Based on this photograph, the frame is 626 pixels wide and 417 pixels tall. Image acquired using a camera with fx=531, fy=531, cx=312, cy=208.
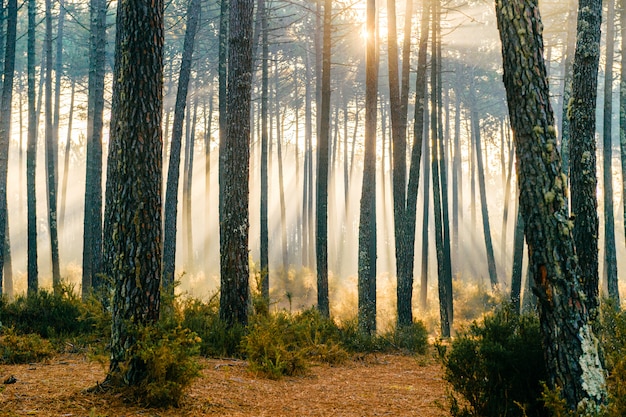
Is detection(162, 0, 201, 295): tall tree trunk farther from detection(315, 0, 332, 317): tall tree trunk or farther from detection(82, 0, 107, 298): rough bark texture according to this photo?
detection(315, 0, 332, 317): tall tree trunk

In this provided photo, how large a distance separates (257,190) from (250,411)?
149 feet

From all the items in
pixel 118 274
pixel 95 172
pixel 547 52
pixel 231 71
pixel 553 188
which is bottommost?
pixel 118 274

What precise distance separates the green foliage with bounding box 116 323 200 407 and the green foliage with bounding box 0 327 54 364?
2675mm

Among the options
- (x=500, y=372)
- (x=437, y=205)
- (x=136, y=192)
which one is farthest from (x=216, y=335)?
(x=437, y=205)

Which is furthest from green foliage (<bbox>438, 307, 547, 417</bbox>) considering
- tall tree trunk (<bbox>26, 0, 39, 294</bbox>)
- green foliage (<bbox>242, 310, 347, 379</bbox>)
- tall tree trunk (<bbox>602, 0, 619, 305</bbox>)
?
tall tree trunk (<bbox>26, 0, 39, 294</bbox>)

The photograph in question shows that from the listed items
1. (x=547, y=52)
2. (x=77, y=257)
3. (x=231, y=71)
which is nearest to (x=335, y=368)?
(x=231, y=71)

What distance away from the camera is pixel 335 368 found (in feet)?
27.2

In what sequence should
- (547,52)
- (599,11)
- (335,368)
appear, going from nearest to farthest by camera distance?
(599,11) < (335,368) < (547,52)

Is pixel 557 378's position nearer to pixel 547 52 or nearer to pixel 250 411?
pixel 250 411

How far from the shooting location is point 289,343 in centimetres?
815

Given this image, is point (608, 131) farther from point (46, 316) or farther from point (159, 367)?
point (46, 316)

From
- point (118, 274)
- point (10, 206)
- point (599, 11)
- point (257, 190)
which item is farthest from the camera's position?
point (257, 190)

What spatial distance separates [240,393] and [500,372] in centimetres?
278

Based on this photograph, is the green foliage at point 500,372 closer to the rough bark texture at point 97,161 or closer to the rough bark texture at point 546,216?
the rough bark texture at point 546,216
